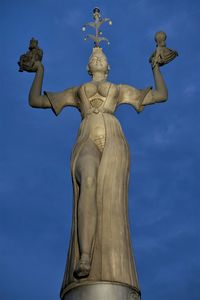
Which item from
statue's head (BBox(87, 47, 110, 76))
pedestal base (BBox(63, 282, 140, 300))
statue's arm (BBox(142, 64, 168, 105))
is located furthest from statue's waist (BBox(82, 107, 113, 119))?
pedestal base (BBox(63, 282, 140, 300))

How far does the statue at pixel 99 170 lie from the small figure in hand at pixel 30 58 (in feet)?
0.07

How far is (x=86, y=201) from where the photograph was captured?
10828 millimetres

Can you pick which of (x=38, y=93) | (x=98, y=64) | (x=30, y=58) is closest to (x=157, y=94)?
(x=98, y=64)

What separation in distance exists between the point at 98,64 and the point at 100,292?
5.12 m

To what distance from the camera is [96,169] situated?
36.8 feet

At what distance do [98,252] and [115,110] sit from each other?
3.29 meters

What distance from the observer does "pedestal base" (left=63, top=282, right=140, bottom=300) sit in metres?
9.95

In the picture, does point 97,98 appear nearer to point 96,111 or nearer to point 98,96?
point 98,96

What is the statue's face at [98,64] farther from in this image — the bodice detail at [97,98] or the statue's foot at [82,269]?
the statue's foot at [82,269]

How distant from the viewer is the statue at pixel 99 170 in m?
10.3

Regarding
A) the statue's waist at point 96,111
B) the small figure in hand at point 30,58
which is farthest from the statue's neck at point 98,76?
the small figure in hand at point 30,58

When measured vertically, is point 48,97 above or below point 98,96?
above

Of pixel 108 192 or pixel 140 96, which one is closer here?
pixel 108 192

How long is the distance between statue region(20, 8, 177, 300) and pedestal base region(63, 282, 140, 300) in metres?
0.02
